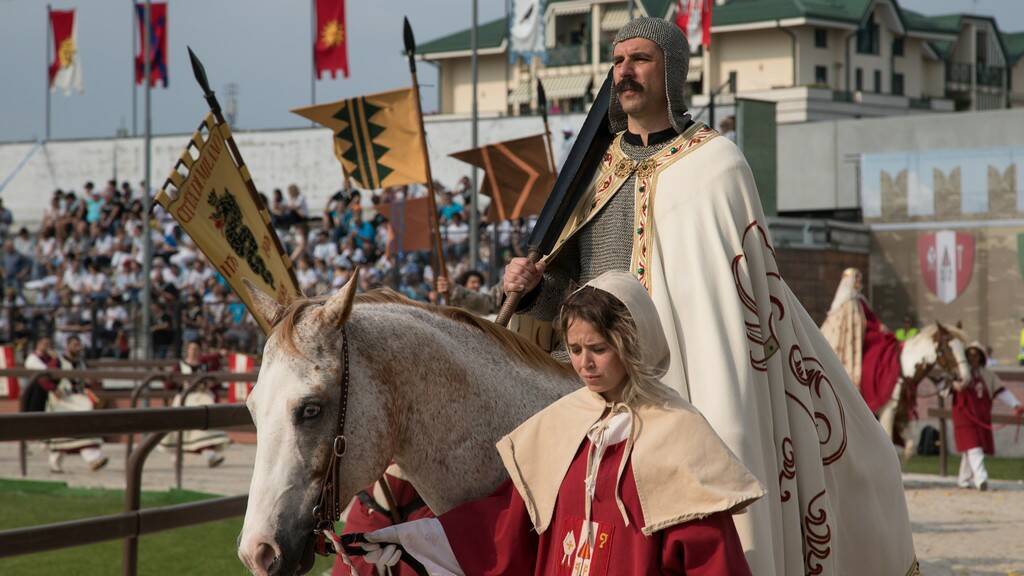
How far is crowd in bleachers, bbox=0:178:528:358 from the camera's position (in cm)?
2223

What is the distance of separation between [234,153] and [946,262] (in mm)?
27322

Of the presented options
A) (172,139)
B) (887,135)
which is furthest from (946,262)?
(172,139)

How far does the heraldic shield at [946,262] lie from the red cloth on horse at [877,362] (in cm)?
1610

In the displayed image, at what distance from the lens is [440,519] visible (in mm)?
3412

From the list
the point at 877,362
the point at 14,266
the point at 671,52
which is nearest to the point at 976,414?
the point at 877,362

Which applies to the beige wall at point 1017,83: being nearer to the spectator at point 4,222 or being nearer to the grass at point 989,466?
A: the spectator at point 4,222

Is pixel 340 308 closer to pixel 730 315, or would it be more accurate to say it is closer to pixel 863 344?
pixel 730 315

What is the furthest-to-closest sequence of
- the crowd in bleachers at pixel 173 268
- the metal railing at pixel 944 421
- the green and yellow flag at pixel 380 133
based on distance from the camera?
the crowd in bleachers at pixel 173 268
the metal railing at pixel 944 421
the green and yellow flag at pixel 380 133

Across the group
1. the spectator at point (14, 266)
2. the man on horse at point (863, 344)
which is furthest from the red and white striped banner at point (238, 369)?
the spectator at point (14, 266)

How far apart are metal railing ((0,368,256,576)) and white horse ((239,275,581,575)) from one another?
187 centimetres

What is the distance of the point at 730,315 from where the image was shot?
3807 mm

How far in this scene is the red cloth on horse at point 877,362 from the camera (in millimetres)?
14523

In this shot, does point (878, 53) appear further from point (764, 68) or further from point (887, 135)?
point (887, 135)

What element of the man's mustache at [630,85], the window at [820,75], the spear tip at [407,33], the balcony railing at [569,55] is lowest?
the man's mustache at [630,85]
